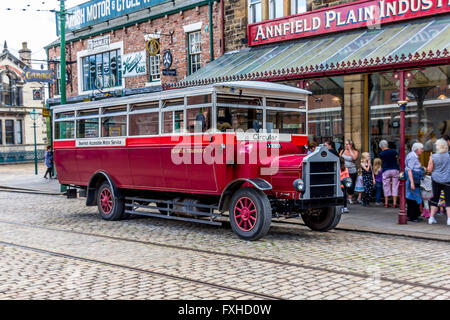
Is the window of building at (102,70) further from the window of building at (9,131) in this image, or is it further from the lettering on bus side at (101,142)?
the window of building at (9,131)

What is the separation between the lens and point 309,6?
16531 millimetres

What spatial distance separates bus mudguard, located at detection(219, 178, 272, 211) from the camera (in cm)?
921

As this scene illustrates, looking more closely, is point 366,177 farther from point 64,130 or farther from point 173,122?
point 64,130

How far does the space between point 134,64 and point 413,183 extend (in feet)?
48.8

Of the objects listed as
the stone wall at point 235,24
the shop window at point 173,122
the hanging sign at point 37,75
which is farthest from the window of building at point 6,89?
the shop window at point 173,122

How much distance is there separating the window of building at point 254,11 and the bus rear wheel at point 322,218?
9.83 meters

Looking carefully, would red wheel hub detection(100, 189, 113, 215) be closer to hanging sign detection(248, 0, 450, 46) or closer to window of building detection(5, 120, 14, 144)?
hanging sign detection(248, 0, 450, 46)

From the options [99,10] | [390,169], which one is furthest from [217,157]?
[99,10]

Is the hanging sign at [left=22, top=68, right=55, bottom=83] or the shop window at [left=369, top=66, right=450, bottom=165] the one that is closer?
the shop window at [left=369, top=66, right=450, bottom=165]

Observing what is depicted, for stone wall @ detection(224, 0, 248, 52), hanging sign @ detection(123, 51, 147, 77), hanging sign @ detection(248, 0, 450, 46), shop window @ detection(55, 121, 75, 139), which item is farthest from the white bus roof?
hanging sign @ detection(123, 51, 147, 77)

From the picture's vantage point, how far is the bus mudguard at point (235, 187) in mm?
9211

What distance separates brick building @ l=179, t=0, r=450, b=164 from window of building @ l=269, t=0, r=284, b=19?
0.03m

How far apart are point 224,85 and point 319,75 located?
461 cm
